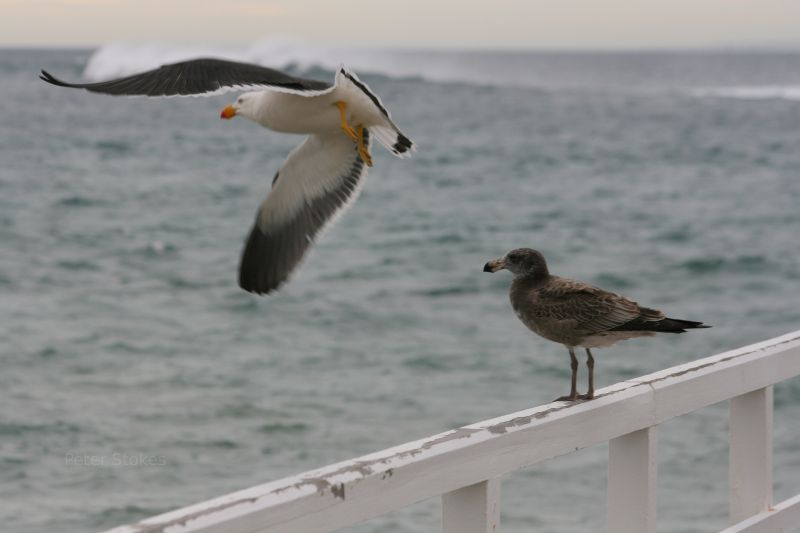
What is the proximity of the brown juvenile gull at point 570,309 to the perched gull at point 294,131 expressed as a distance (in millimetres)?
959

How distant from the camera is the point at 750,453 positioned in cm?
262

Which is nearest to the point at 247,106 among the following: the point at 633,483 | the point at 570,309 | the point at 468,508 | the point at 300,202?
the point at 300,202

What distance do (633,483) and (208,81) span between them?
5.48 ft

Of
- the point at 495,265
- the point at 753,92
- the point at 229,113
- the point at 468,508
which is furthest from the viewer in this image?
the point at 753,92

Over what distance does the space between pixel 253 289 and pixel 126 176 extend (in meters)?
25.7

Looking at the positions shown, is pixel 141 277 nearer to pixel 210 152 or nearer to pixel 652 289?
pixel 652 289

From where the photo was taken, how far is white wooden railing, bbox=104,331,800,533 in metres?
1.54

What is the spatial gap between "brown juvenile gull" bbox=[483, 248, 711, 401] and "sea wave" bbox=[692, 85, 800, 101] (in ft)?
216

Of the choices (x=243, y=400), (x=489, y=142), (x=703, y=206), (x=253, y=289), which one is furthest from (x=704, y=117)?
(x=253, y=289)

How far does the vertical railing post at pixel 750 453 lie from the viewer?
2.61m

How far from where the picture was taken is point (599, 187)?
28.2 m

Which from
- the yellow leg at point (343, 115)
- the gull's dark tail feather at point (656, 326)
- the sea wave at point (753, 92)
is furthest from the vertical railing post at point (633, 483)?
the sea wave at point (753, 92)

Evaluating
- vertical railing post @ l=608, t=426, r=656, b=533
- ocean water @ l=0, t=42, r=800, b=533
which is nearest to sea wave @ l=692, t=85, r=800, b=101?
ocean water @ l=0, t=42, r=800, b=533

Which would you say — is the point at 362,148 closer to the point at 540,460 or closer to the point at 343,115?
the point at 343,115
